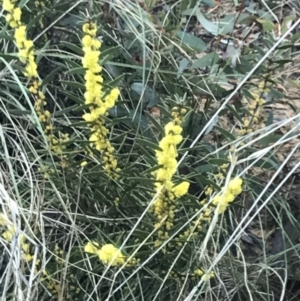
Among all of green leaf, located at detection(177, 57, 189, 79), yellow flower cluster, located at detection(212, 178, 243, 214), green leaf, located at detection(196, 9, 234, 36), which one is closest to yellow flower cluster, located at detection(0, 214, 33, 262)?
yellow flower cluster, located at detection(212, 178, 243, 214)

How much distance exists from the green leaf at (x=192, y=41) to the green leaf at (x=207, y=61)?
0.18ft

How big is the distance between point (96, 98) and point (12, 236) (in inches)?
8.1

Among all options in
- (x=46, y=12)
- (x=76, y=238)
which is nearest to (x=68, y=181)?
(x=76, y=238)

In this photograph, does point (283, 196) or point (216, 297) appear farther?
point (283, 196)

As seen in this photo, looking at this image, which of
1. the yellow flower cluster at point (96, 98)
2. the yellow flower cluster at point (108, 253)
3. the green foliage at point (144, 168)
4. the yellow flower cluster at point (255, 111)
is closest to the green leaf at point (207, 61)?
the green foliage at point (144, 168)

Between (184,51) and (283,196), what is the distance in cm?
29

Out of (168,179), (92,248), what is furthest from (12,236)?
(168,179)

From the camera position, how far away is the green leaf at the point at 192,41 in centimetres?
112

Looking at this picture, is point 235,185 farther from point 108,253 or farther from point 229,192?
point 108,253

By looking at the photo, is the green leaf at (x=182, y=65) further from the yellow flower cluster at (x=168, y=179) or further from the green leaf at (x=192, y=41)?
the yellow flower cluster at (x=168, y=179)

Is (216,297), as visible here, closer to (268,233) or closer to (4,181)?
(268,233)

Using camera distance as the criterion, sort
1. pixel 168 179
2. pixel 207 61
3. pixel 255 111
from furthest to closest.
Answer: pixel 207 61 < pixel 255 111 < pixel 168 179

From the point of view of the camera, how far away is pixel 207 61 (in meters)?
1.06

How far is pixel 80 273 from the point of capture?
3.13 feet
